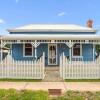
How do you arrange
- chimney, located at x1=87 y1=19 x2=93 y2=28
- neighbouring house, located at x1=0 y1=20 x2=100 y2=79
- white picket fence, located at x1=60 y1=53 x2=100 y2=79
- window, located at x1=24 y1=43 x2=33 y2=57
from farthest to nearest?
chimney, located at x1=87 y1=19 x2=93 y2=28 < window, located at x1=24 y1=43 x2=33 y2=57 < neighbouring house, located at x1=0 y1=20 x2=100 y2=79 < white picket fence, located at x1=60 y1=53 x2=100 y2=79

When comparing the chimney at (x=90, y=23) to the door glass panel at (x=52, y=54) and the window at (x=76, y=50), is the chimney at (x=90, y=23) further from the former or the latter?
the door glass panel at (x=52, y=54)

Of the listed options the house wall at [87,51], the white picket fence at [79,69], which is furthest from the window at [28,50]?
the white picket fence at [79,69]

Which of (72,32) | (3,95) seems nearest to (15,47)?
(72,32)

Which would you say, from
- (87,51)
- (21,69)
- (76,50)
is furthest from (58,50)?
(21,69)

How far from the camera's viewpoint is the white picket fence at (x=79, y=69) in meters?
17.9

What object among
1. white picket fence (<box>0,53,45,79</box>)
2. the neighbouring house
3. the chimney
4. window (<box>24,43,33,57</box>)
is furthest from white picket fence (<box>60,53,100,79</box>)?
the chimney

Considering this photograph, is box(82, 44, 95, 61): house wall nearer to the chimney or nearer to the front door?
the front door

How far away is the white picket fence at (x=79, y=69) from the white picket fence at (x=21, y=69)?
1433 mm

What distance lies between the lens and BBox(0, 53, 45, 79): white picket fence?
17922 mm

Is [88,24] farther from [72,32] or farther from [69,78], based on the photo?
[69,78]

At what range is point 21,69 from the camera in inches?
708

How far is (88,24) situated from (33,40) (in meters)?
12.6

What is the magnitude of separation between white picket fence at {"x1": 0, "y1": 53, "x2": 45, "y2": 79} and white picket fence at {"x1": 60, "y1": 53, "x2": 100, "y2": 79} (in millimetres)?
1433

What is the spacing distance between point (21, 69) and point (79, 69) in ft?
12.4
